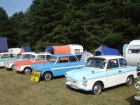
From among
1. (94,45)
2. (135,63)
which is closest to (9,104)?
(135,63)

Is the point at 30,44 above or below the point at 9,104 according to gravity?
above

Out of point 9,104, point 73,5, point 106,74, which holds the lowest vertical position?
point 9,104

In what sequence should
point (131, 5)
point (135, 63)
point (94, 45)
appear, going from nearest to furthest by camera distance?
point (135, 63), point (131, 5), point (94, 45)

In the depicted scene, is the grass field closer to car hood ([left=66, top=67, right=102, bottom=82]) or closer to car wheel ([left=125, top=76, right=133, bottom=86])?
car wheel ([left=125, top=76, right=133, bottom=86])

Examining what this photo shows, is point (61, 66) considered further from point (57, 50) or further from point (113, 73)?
point (57, 50)

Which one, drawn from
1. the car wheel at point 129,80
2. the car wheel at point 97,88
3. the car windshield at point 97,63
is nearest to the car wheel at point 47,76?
the car windshield at point 97,63

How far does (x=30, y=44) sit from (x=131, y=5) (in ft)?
75.3

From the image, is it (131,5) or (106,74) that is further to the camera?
(131,5)

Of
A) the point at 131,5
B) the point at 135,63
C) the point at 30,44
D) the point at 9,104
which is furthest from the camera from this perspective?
the point at 30,44

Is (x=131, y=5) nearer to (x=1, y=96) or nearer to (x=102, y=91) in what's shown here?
(x=102, y=91)

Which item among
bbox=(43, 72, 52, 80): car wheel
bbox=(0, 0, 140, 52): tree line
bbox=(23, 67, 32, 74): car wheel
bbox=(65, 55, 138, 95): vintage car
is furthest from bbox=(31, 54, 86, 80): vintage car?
bbox=(0, 0, 140, 52): tree line

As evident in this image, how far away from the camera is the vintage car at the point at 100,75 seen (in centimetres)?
844

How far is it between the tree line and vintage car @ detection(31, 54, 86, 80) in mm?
11597

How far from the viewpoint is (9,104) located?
25.5 feet
